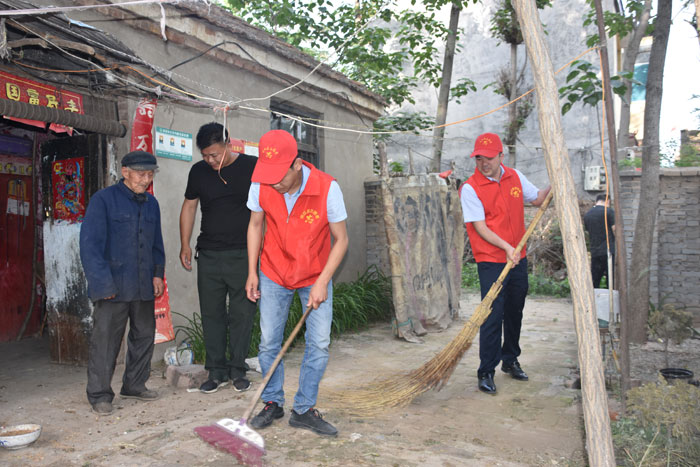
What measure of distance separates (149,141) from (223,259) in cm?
157

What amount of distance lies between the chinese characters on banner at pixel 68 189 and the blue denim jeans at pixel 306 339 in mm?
2561

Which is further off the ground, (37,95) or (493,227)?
(37,95)

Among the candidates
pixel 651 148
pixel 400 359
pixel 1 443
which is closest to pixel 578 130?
pixel 651 148

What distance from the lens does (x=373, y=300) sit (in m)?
7.78

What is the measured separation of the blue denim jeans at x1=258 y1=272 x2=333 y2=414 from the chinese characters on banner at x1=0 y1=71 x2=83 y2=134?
2.32 metres

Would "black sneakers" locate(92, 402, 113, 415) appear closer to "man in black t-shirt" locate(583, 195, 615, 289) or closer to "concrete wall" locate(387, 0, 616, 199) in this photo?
"man in black t-shirt" locate(583, 195, 615, 289)

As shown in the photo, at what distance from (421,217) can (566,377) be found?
9.61 feet

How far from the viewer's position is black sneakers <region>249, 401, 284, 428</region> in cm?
343

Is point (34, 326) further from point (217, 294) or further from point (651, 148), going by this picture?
point (651, 148)

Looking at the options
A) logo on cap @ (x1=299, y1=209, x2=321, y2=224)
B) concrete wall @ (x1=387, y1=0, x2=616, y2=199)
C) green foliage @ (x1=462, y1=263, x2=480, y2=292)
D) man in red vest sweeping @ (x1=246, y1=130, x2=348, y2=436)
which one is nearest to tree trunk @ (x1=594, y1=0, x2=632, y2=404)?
man in red vest sweeping @ (x1=246, y1=130, x2=348, y2=436)

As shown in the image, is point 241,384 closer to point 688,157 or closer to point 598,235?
point 598,235

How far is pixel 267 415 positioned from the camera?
347 cm

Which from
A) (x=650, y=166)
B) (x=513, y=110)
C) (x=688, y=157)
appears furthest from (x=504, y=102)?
(x=650, y=166)

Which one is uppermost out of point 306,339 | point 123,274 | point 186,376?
point 123,274
